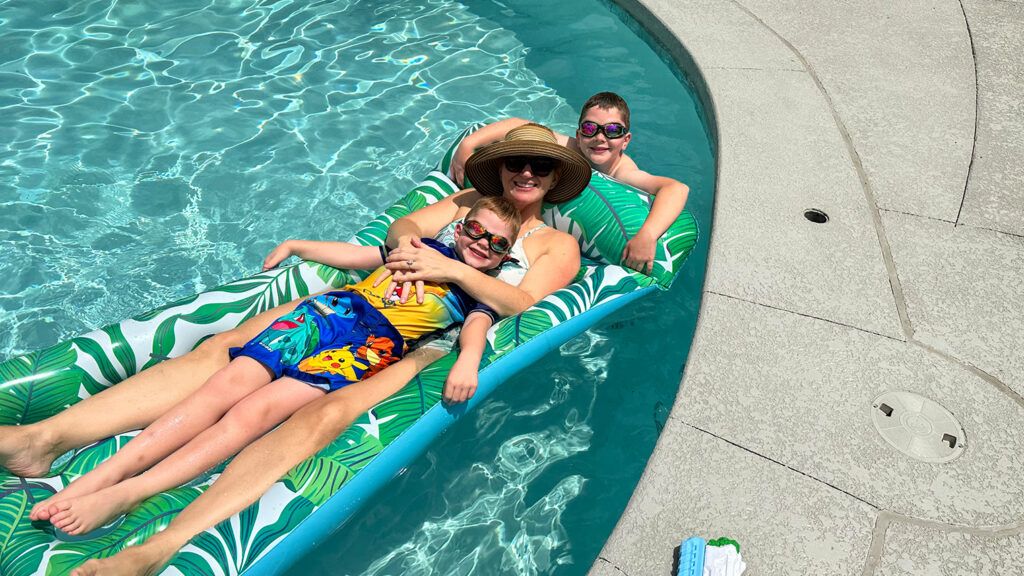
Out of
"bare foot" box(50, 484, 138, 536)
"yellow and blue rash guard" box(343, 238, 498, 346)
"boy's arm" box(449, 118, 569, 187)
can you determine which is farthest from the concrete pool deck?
"bare foot" box(50, 484, 138, 536)

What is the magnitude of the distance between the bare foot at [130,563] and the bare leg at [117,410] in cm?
67

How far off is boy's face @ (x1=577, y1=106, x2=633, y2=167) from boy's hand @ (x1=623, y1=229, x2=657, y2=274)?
0.57 meters

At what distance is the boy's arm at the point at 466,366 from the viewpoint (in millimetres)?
3447

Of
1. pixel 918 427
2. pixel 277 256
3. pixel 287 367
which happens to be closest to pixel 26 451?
pixel 287 367

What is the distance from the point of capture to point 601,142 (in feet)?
15.3

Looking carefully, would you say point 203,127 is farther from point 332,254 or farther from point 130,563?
point 130,563

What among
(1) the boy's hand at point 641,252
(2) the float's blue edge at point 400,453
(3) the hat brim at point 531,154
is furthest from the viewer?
(1) the boy's hand at point 641,252

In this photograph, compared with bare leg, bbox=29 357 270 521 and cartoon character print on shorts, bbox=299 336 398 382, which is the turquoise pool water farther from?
bare leg, bbox=29 357 270 521

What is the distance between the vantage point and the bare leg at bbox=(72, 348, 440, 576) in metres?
2.81

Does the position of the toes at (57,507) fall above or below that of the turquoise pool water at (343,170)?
above

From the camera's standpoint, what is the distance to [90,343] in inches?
140

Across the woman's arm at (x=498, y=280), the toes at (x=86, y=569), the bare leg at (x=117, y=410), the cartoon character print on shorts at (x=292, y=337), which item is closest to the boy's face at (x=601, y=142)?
the woman's arm at (x=498, y=280)

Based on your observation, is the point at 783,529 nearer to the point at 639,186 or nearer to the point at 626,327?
the point at 626,327

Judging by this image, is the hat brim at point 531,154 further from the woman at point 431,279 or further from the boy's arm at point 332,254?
the boy's arm at point 332,254
